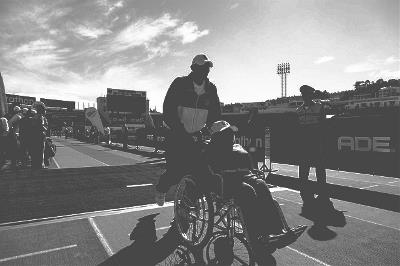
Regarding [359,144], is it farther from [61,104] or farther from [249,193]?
[61,104]

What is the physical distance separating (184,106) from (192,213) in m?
1.37

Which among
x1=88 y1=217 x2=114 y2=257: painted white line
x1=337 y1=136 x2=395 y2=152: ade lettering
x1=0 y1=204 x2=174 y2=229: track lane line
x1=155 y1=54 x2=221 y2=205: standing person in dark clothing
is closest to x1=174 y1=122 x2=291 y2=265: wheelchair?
x1=155 y1=54 x2=221 y2=205: standing person in dark clothing

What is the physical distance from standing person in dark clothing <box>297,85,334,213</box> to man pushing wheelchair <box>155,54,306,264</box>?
2637 mm

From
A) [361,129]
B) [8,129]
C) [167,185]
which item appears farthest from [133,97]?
[167,185]

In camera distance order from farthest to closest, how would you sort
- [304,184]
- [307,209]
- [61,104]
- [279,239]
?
[61,104] → [304,184] → [307,209] → [279,239]

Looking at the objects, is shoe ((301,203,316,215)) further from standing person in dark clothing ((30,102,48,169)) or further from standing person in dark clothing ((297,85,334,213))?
standing person in dark clothing ((30,102,48,169))

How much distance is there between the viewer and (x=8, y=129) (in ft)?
33.1

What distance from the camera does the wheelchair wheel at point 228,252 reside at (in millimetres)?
2979

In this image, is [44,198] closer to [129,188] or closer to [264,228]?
[129,188]

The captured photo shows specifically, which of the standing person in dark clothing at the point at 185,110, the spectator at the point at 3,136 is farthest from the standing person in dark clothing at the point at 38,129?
the standing person in dark clothing at the point at 185,110

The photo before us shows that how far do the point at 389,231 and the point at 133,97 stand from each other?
4959cm

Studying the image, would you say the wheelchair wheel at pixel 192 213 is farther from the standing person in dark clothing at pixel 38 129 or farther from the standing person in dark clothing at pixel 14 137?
the standing person in dark clothing at pixel 14 137

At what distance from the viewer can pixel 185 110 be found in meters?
3.74

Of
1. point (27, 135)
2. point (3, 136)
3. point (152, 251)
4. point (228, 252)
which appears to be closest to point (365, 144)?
point (228, 252)
